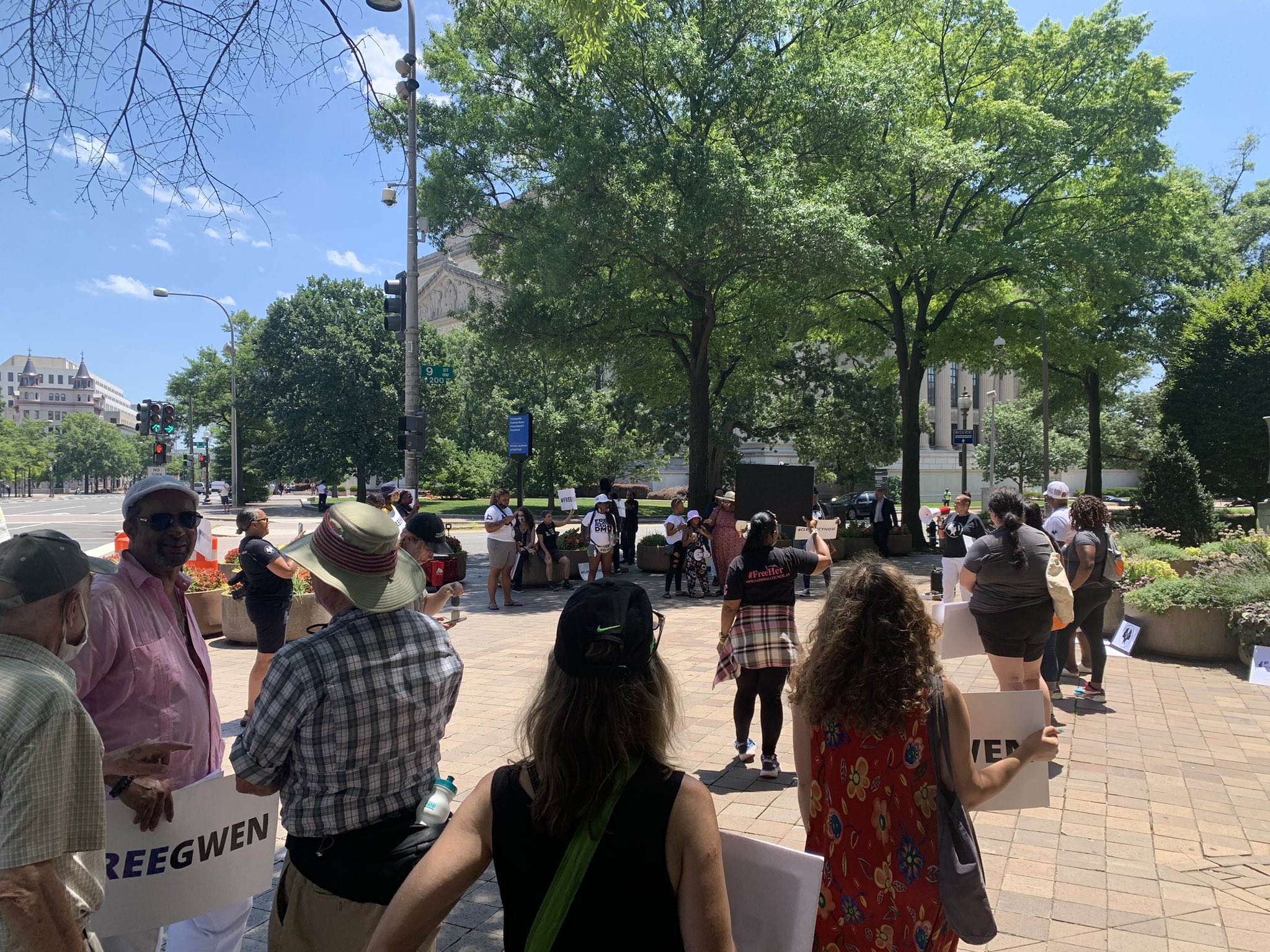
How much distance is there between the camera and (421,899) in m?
1.60

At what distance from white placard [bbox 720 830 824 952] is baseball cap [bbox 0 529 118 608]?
60.5 inches

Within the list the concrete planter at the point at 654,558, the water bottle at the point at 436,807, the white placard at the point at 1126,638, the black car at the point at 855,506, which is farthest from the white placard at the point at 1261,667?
the black car at the point at 855,506

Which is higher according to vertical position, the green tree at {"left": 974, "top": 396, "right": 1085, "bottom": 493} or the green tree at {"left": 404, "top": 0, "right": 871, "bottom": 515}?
the green tree at {"left": 404, "top": 0, "right": 871, "bottom": 515}

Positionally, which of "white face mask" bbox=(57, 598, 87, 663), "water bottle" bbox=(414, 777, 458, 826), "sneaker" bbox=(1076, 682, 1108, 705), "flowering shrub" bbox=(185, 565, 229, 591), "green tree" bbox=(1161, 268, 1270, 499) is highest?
"green tree" bbox=(1161, 268, 1270, 499)

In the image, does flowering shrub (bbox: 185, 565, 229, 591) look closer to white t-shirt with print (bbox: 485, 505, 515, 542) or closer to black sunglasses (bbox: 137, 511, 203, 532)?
white t-shirt with print (bbox: 485, 505, 515, 542)

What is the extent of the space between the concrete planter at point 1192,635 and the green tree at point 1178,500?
37.7 feet

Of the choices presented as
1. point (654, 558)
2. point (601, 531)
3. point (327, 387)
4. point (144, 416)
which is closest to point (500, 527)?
point (601, 531)

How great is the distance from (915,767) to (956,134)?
22.6 m

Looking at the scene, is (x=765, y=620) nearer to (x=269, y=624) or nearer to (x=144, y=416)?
(x=269, y=624)

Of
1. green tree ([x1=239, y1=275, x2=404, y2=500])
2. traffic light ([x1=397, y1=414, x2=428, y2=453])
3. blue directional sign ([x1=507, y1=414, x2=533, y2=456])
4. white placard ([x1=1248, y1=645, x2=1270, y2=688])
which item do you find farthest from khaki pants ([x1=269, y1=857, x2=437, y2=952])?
green tree ([x1=239, y1=275, x2=404, y2=500])

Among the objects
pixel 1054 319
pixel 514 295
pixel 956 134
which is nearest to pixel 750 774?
pixel 514 295

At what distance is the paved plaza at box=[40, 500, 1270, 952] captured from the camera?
3.95 m

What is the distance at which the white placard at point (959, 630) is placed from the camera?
597 centimetres

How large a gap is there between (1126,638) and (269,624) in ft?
28.9
